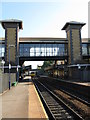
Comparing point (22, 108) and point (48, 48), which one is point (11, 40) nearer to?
point (48, 48)

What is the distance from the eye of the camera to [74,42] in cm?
4278

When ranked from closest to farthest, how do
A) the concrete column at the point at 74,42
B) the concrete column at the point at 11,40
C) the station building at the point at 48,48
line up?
the concrete column at the point at 11,40 → the station building at the point at 48,48 → the concrete column at the point at 74,42

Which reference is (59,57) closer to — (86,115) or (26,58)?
(26,58)

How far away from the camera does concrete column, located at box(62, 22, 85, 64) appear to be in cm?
4237

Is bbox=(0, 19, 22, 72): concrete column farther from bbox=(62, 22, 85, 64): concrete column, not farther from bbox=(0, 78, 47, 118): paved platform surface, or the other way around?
bbox=(0, 78, 47, 118): paved platform surface

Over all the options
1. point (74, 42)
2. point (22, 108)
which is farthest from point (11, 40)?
point (22, 108)

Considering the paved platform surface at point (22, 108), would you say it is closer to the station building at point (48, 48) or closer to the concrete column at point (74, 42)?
the station building at point (48, 48)

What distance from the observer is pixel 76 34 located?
142ft

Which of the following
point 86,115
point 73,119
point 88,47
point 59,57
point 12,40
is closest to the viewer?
point 73,119

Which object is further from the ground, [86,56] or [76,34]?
[76,34]

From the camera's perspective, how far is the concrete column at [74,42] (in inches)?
1668

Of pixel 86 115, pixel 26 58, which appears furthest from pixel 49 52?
pixel 86 115

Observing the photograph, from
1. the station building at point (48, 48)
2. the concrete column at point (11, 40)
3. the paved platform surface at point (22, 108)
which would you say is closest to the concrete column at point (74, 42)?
the station building at point (48, 48)

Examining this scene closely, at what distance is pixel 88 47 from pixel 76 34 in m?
5.56
